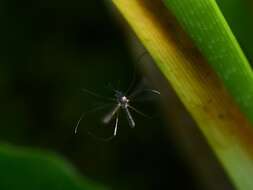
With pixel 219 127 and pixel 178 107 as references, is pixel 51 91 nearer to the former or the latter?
pixel 178 107

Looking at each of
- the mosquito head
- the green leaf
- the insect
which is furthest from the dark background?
the green leaf

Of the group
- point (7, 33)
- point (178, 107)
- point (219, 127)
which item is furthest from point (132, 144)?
point (219, 127)

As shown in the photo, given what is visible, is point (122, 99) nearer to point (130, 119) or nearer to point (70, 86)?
point (130, 119)

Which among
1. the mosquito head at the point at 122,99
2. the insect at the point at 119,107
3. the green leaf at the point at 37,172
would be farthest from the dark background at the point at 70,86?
the green leaf at the point at 37,172

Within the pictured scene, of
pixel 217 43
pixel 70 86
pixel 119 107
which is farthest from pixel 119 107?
pixel 217 43

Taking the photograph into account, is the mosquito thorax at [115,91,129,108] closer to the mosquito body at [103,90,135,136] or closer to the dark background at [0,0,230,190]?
the mosquito body at [103,90,135,136]

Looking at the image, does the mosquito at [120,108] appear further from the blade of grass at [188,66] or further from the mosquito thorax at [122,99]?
the blade of grass at [188,66]

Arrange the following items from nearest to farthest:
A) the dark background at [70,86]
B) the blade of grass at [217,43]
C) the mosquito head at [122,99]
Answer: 1. the blade of grass at [217,43]
2. the mosquito head at [122,99]
3. the dark background at [70,86]
